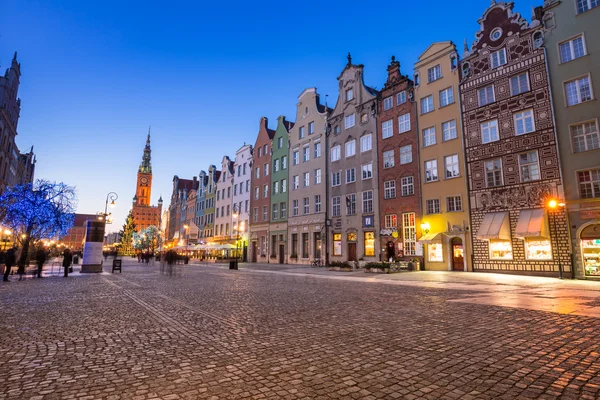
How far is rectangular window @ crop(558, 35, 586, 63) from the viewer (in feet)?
73.4

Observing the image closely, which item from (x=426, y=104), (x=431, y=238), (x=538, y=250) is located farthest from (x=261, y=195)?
(x=538, y=250)

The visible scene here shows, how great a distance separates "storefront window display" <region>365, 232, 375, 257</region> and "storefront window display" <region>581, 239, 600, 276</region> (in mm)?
16171

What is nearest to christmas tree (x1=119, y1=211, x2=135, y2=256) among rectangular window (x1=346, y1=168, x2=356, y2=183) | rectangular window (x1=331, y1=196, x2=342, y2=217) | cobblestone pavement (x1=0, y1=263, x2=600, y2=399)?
A: rectangular window (x1=331, y1=196, x2=342, y2=217)

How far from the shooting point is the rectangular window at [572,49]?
73.4 ft

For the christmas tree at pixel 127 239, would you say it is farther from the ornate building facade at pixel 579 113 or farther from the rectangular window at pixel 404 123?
the ornate building facade at pixel 579 113

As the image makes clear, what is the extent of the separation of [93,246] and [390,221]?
26.2m

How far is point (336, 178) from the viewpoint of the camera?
3897cm

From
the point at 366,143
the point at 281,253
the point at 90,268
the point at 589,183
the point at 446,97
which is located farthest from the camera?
the point at 281,253

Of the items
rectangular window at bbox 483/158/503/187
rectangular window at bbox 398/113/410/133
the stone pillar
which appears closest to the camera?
rectangular window at bbox 483/158/503/187

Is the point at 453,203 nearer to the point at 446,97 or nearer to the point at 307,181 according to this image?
the point at 446,97

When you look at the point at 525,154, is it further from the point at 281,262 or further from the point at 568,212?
the point at 281,262

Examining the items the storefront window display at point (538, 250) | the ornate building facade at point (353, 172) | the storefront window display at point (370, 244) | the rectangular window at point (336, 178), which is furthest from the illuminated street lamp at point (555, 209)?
the rectangular window at point (336, 178)

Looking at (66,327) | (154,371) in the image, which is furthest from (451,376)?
(66,327)

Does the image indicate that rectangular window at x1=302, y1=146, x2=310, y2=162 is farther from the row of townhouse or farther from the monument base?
the monument base
